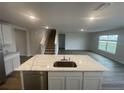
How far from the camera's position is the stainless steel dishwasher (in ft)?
6.92

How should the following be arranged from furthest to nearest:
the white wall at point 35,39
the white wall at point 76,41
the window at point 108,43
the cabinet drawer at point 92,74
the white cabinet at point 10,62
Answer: the white wall at point 76,41, the white wall at point 35,39, the window at point 108,43, the white cabinet at point 10,62, the cabinet drawer at point 92,74

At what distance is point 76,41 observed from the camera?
1093 centimetres

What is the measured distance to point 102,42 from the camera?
8367 mm

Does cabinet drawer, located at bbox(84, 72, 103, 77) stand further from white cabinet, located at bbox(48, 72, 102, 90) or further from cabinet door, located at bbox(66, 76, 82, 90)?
cabinet door, located at bbox(66, 76, 82, 90)

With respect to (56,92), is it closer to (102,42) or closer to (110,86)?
(110,86)

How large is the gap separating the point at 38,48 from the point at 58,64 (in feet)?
16.3

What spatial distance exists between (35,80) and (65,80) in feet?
2.39

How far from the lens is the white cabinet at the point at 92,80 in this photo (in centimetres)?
202

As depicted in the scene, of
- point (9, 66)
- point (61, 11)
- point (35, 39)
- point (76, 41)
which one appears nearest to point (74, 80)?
point (61, 11)

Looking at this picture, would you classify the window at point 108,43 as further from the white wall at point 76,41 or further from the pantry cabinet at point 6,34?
the pantry cabinet at point 6,34

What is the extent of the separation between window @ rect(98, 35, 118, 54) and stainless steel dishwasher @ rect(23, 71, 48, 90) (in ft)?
19.3

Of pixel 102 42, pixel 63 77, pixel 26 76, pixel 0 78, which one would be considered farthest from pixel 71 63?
pixel 102 42

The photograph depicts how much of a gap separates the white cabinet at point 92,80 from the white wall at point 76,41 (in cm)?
889

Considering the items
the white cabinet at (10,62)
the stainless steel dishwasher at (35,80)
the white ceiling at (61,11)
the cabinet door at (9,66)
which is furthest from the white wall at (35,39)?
the stainless steel dishwasher at (35,80)
